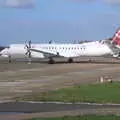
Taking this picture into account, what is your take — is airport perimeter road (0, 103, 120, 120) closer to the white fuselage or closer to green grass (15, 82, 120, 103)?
green grass (15, 82, 120, 103)

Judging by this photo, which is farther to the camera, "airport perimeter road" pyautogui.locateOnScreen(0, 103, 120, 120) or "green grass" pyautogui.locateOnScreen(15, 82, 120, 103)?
"green grass" pyautogui.locateOnScreen(15, 82, 120, 103)

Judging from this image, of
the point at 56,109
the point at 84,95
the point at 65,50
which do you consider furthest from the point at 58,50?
the point at 56,109

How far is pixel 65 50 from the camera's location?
83.6 m

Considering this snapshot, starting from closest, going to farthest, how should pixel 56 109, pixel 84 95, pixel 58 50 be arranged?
pixel 56 109 < pixel 84 95 < pixel 58 50

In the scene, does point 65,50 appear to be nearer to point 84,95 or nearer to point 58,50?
point 58,50

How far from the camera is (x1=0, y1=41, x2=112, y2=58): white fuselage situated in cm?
8281

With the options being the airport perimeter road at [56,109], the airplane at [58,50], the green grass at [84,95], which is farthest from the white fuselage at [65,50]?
the airport perimeter road at [56,109]

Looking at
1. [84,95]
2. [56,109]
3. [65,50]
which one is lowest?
[56,109]

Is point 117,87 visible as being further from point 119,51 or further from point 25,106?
point 119,51

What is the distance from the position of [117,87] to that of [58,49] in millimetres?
53923

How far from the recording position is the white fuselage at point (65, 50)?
82812 millimetres

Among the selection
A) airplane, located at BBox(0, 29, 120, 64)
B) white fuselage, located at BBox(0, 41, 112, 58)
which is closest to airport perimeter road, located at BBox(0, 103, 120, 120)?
airplane, located at BBox(0, 29, 120, 64)

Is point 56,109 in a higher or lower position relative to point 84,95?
lower

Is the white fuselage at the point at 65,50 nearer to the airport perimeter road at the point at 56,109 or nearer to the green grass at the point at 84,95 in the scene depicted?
the green grass at the point at 84,95
